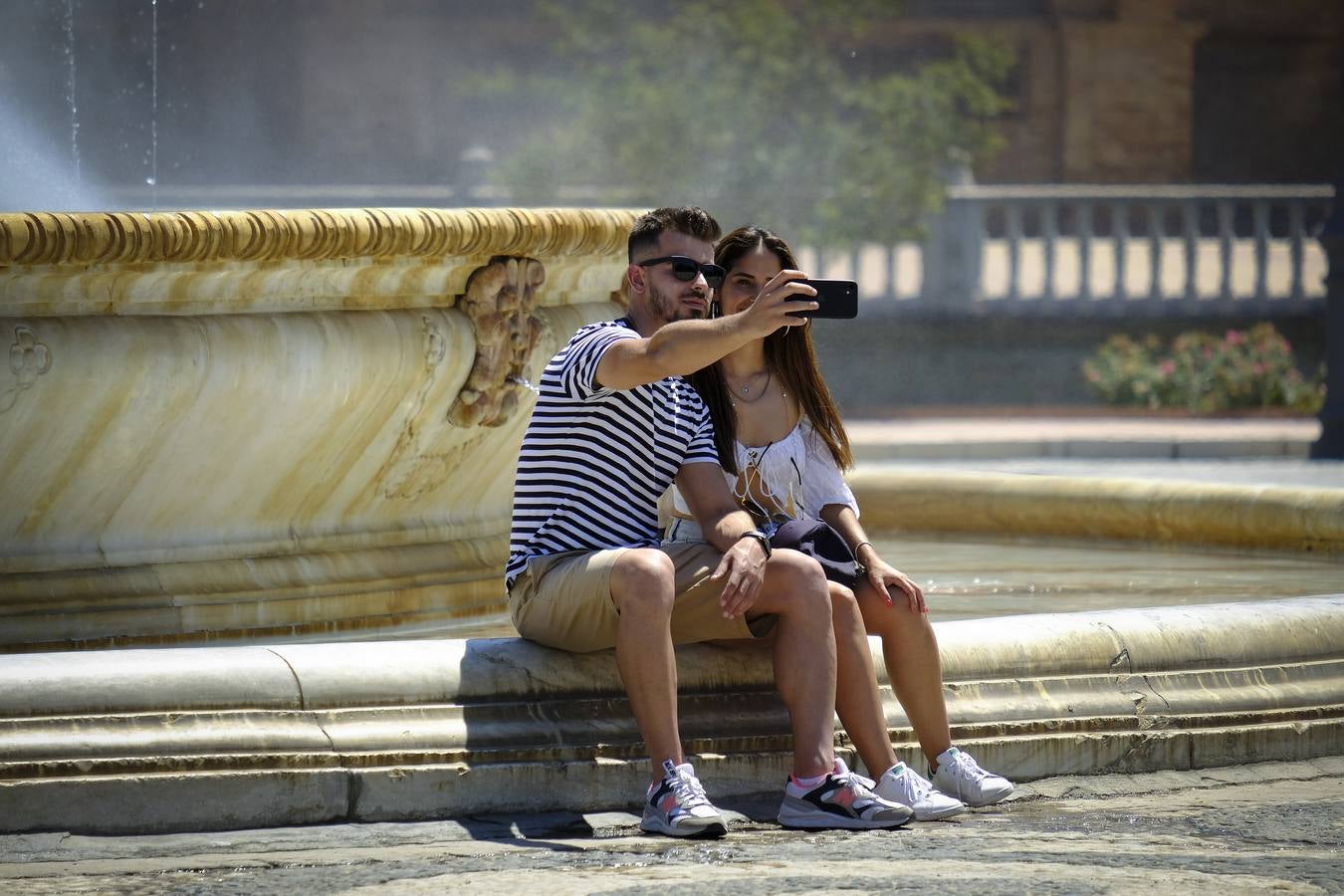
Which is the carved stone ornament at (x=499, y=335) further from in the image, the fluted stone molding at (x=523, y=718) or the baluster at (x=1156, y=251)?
the baluster at (x=1156, y=251)

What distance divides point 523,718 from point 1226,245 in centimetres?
1818

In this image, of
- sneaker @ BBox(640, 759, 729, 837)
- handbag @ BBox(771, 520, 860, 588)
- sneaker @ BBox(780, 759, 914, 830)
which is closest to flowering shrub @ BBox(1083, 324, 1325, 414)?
handbag @ BBox(771, 520, 860, 588)

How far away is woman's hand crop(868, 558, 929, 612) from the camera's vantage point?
13.9 feet

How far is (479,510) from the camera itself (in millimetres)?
5949

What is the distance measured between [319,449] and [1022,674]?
1.76 metres

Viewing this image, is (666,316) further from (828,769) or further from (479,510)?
(479,510)

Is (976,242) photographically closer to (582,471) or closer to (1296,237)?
(1296,237)

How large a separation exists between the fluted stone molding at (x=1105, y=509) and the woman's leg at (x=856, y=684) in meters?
3.69

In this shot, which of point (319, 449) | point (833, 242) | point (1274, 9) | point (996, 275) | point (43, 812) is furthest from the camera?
point (1274, 9)

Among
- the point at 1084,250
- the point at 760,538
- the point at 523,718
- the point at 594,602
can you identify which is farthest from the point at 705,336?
the point at 1084,250

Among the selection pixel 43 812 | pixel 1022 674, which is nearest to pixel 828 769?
pixel 1022 674

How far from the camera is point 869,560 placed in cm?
431

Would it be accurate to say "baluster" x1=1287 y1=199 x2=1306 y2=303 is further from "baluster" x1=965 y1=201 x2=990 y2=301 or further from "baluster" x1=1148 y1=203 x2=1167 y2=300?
"baluster" x1=965 y1=201 x2=990 y2=301

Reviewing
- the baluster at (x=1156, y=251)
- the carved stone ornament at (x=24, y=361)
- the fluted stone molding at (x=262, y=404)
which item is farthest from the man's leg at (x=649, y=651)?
the baluster at (x=1156, y=251)
